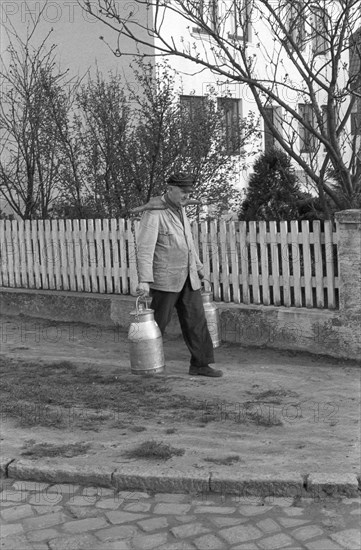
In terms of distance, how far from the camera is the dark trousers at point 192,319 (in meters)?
7.27

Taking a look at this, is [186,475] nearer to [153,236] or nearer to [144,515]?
[144,515]

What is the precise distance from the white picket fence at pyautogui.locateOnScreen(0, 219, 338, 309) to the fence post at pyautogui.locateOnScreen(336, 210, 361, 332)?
17 centimetres

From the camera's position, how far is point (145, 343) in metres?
6.90

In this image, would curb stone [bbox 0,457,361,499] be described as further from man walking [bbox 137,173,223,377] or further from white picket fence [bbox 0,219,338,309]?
white picket fence [bbox 0,219,338,309]

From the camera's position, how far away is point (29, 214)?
1264 centimetres

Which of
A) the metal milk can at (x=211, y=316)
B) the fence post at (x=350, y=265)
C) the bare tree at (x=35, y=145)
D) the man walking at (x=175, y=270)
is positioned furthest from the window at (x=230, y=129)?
the man walking at (x=175, y=270)

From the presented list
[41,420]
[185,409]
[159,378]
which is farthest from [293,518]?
[159,378]

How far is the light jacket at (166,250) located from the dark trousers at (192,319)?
0.10 metres

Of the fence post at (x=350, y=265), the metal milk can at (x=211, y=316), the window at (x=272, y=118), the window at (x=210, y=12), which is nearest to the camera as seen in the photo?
the fence post at (x=350, y=265)

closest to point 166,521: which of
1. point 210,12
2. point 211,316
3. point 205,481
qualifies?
point 205,481

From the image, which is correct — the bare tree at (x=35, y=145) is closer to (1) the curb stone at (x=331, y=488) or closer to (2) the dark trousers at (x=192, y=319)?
(2) the dark trousers at (x=192, y=319)

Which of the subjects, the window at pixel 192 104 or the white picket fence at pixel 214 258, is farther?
the window at pixel 192 104

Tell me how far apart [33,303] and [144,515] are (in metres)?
6.59

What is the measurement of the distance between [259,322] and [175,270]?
60.9 inches
